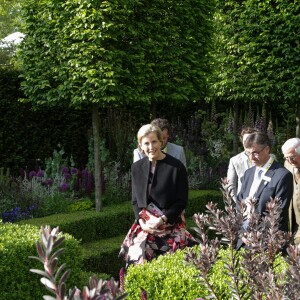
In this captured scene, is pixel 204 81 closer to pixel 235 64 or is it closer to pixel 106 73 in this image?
pixel 235 64

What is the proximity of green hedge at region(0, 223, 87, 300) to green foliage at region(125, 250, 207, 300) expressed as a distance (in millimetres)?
1111

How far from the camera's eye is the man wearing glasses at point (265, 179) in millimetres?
5129

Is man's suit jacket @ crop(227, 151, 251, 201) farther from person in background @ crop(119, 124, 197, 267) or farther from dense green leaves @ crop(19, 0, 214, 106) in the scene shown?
dense green leaves @ crop(19, 0, 214, 106)

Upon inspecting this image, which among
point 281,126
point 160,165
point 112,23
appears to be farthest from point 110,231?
point 281,126

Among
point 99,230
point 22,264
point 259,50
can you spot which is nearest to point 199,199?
point 99,230

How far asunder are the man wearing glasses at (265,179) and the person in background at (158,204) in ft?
2.00

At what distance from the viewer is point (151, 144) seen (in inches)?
218

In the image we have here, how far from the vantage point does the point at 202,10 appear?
36.5 ft

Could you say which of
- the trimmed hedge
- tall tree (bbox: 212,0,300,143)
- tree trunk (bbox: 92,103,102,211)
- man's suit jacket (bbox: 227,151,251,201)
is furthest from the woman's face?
tall tree (bbox: 212,0,300,143)

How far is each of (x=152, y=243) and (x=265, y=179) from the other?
3.84 ft

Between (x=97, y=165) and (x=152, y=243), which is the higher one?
(x=97, y=165)

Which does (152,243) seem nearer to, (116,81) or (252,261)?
(252,261)

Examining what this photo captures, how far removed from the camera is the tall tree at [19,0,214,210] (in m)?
8.80

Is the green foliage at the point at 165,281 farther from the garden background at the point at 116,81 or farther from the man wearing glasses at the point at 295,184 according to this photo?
the garden background at the point at 116,81
